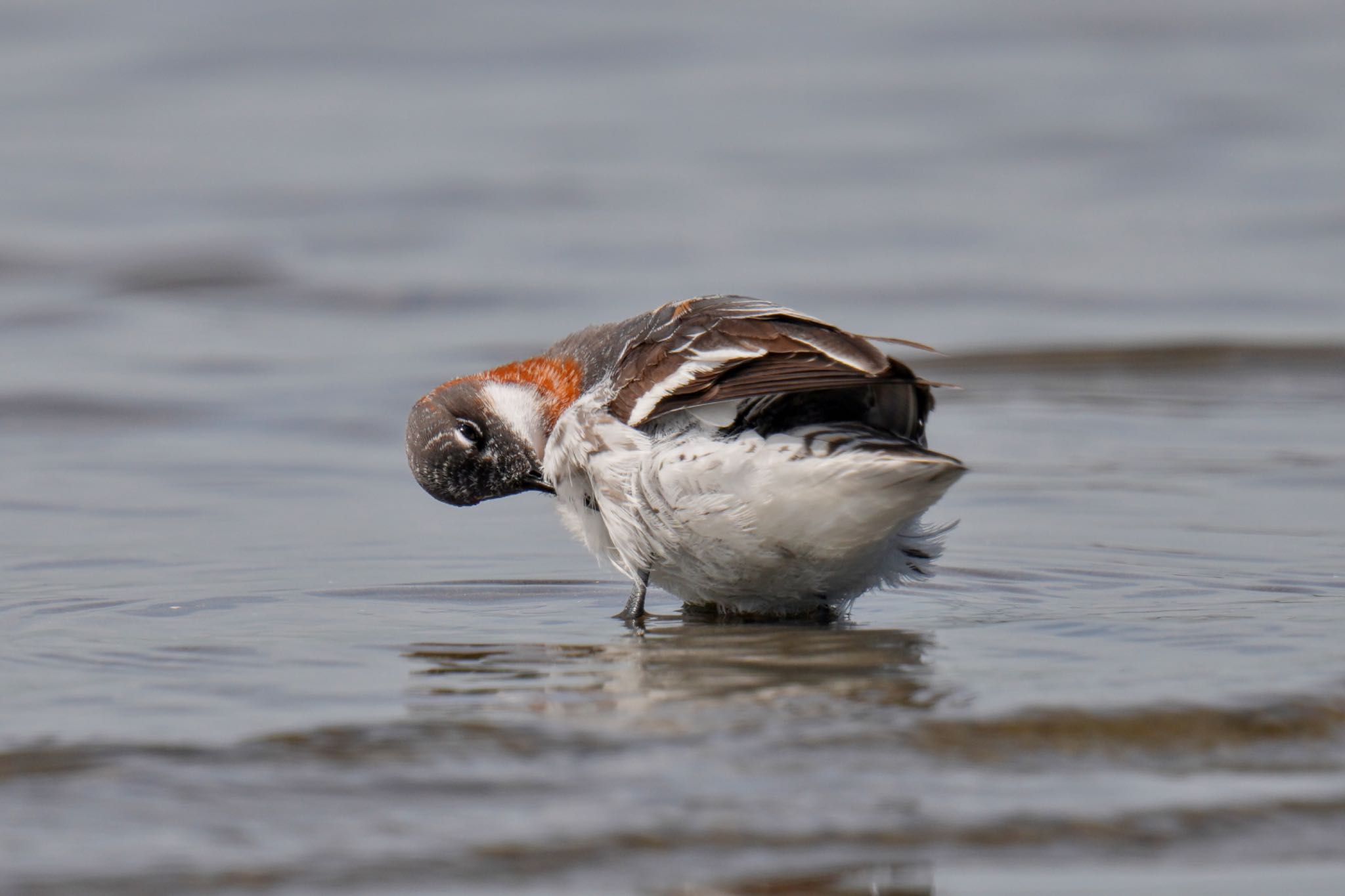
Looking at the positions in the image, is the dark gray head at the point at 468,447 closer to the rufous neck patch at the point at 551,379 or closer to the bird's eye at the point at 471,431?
the bird's eye at the point at 471,431

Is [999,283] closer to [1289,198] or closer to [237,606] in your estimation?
[1289,198]

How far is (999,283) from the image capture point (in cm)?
1650

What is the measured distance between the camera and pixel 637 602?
23.1ft

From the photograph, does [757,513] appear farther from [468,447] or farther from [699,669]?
[468,447]

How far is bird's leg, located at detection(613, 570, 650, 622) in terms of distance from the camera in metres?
6.94

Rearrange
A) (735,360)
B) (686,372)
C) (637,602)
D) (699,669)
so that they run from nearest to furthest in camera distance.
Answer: (699,669) → (735,360) → (686,372) → (637,602)

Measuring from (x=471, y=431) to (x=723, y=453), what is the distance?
4.85 ft

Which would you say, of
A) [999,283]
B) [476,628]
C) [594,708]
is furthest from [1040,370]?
[594,708]

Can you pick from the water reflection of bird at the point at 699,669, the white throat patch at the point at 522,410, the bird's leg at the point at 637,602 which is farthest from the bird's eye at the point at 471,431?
the water reflection of bird at the point at 699,669

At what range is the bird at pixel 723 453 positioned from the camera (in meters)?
6.21

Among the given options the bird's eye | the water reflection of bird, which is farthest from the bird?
the water reflection of bird

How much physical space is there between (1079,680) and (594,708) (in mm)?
1474

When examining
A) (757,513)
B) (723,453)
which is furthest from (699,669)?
(723,453)

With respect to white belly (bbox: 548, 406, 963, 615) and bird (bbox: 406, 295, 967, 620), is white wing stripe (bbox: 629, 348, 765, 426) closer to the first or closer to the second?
bird (bbox: 406, 295, 967, 620)
